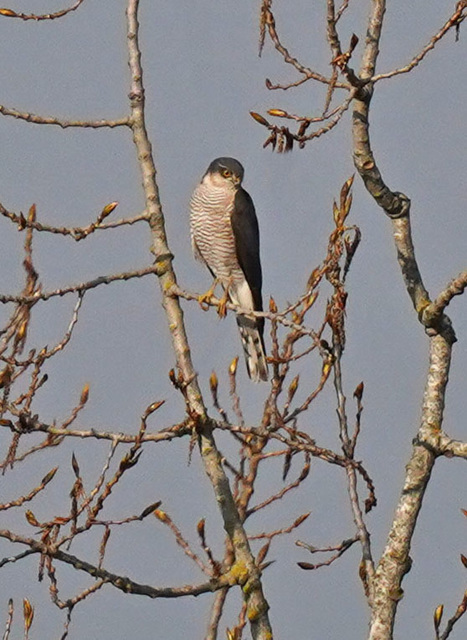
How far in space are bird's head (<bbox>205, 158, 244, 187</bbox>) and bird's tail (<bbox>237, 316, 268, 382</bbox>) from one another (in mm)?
1202

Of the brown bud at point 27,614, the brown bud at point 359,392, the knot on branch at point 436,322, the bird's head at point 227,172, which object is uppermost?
the bird's head at point 227,172

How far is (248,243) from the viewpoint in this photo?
10.9 meters

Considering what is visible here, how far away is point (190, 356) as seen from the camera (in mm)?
6488

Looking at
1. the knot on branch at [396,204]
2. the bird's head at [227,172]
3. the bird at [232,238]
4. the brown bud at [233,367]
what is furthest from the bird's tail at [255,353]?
the knot on branch at [396,204]

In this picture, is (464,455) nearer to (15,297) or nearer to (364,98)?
(364,98)

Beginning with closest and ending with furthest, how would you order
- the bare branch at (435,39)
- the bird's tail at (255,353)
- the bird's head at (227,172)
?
the bare branch at (435,39)
the bird's tail at (255,353)
the bird's head at (227,172)

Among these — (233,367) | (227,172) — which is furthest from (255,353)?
(233,367)

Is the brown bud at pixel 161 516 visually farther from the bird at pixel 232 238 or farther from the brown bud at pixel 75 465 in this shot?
the bird at pixel 232 238

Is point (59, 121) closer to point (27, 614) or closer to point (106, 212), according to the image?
point (106, 212)

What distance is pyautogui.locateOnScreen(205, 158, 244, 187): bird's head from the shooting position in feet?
36.0

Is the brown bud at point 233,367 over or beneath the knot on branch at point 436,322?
over

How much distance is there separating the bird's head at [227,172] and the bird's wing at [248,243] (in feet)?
0.44

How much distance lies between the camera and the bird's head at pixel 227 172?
1098cm

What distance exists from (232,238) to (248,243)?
0.56ft
